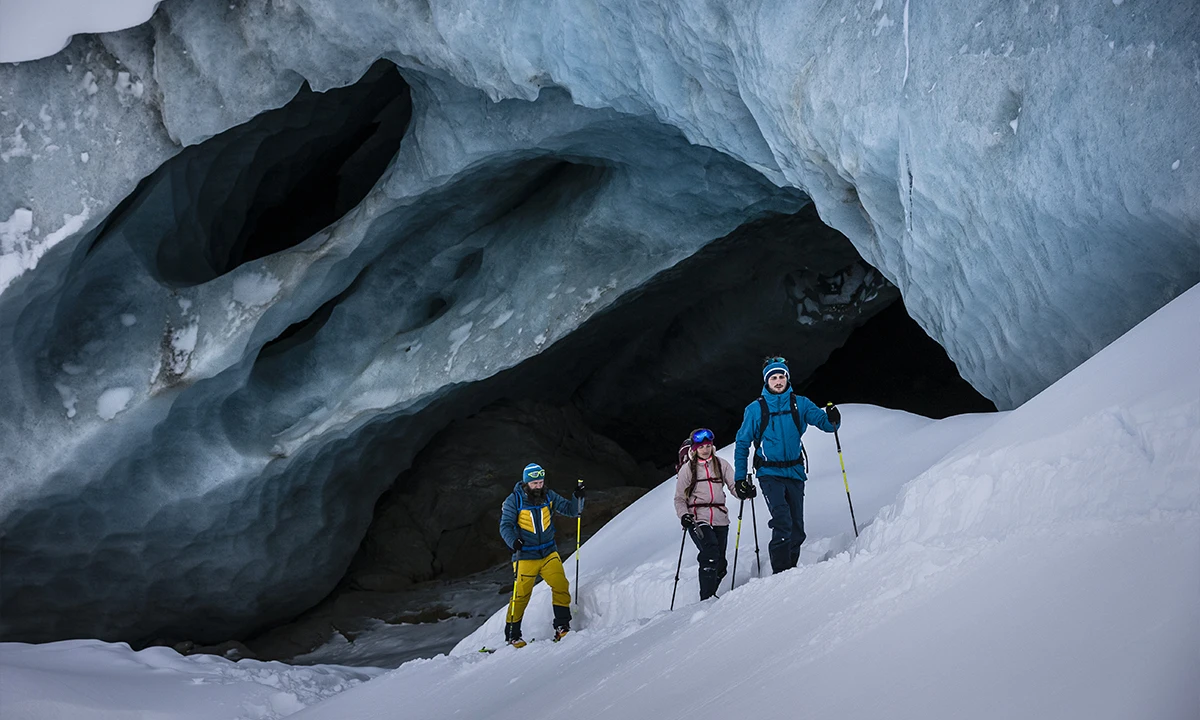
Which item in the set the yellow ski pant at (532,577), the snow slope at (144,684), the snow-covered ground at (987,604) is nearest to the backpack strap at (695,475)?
the snow-covered ground at (987,604)

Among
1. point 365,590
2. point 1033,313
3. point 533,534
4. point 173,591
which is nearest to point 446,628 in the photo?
point 365,590

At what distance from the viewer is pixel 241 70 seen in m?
8.93

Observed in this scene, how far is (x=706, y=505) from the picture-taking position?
6906mm

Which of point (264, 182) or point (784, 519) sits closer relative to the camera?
point (784, 519)

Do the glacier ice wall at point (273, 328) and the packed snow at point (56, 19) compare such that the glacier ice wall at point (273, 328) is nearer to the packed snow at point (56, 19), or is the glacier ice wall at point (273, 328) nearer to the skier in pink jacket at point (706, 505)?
the packed snow at point (56, 19)

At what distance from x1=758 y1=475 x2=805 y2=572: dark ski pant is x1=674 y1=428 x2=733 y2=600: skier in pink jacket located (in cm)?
61

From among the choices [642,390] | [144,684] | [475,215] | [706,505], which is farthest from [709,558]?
[642,390]

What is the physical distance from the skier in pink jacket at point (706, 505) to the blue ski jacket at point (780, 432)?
49 cm

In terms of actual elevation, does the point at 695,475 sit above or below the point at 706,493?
above

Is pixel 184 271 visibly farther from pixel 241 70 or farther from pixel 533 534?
pixel 533 534

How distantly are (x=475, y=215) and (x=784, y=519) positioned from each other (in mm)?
6518

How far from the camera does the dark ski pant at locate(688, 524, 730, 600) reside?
6.66m

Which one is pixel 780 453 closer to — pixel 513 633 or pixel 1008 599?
pixel 1008 599

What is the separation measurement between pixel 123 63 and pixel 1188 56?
8479mm
